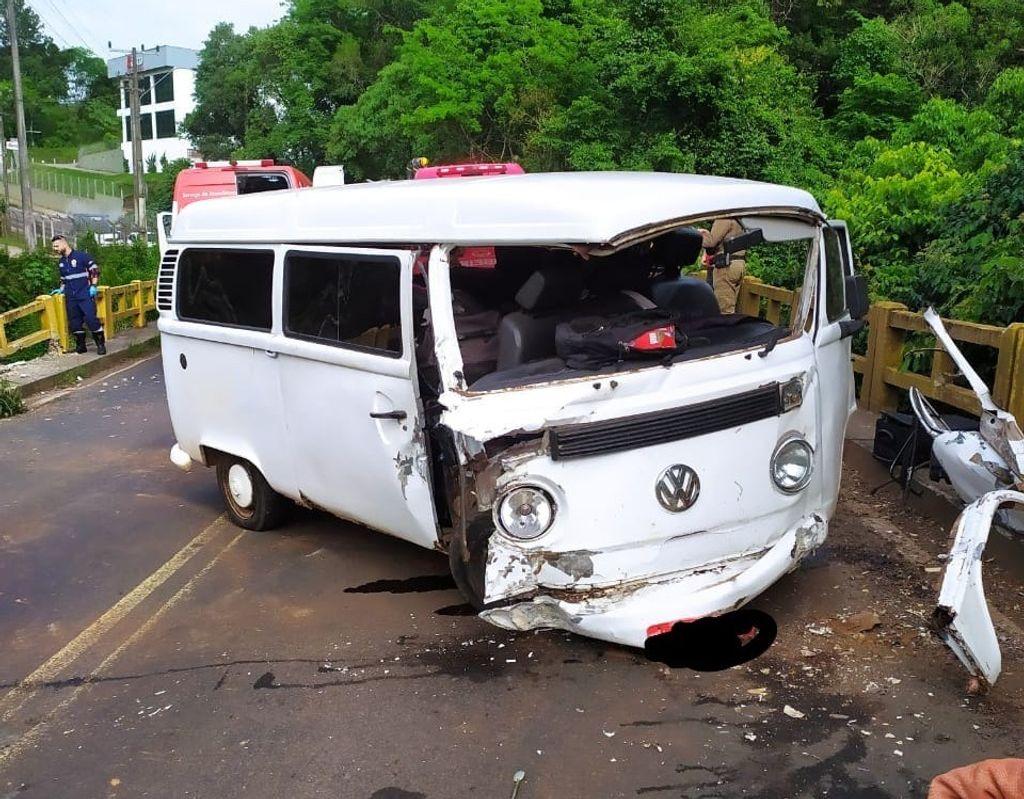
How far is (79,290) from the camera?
14.4 m

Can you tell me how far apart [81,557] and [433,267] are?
3421 millimetres

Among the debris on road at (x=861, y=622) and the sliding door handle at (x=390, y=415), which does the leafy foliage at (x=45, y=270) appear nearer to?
the sliding door handle at (x=390, y=415)

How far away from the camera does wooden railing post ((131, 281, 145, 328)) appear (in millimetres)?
18234

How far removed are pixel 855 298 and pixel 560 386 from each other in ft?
5.99

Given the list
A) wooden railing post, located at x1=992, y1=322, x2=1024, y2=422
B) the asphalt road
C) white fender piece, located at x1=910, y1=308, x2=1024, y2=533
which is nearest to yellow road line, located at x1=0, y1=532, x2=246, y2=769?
the asphalt road

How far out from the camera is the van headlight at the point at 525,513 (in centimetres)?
396

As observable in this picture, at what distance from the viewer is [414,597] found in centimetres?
522

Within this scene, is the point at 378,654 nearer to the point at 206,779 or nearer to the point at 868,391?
the point at 206,779

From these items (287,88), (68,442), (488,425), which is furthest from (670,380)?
(287,88)

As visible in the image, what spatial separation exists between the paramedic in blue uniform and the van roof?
33.4 ft

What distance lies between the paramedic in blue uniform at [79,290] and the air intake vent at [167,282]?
7.78 m

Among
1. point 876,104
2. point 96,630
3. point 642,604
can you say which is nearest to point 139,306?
point 96,630

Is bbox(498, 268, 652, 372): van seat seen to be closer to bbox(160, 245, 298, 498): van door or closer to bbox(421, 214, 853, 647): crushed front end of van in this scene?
bbox(421, 214, 853, 647): crushed front end of van

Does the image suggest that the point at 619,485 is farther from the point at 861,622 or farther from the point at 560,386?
the point at 861,622
